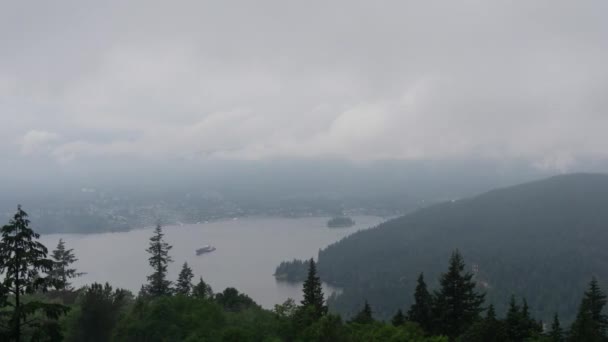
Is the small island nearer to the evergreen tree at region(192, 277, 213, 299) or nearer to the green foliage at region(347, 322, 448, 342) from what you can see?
the evergreen tree at region(192, 277, 213, 299)

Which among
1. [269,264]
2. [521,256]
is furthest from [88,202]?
[521,256]

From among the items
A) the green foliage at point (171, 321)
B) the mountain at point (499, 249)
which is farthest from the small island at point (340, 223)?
the green foliage at point (171, 321)

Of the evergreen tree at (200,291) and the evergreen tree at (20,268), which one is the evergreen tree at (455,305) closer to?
the evergreen tree at (200,291)

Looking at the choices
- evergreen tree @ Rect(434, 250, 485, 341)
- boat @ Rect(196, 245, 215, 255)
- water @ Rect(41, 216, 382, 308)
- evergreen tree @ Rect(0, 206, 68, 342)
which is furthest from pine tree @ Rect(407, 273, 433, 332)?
boat @ Rect(196, 245, 215, 255)

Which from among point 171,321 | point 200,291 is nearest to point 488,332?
point 171,321

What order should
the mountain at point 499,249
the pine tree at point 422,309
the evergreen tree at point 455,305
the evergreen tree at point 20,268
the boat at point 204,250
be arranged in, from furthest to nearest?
the boat at point 204,250
the mountain at point 499,249
the pine tree at point 422,309
the evergreen tree at point 455,305
the evergreen tree at point 20,268

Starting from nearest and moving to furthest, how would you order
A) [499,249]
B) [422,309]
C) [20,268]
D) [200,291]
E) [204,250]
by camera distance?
1. [20,268]
2. [422,309]
3. [200,291]
4. [204,250]
5. [499,249]

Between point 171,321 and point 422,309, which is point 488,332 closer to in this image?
point 422,309
